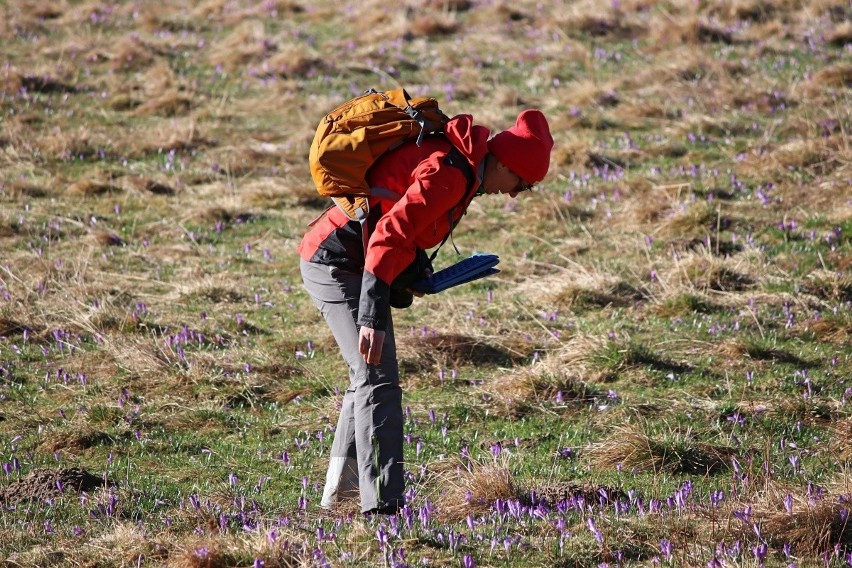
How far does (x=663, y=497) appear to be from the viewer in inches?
219

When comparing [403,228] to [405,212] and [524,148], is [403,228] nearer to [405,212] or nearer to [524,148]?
[405,212]

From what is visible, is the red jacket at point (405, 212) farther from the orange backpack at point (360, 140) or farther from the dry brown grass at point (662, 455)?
the dry brown grass at point (662, 455)

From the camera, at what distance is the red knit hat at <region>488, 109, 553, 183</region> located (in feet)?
15.8

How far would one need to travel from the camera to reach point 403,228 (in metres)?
4.55

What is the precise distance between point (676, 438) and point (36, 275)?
569cm

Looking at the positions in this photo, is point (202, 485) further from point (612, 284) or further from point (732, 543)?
point (612, 284)

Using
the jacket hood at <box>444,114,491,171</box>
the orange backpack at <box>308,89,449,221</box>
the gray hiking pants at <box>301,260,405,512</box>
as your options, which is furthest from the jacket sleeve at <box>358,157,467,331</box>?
the gray hiking pants at <box>301,260,405,512</box>

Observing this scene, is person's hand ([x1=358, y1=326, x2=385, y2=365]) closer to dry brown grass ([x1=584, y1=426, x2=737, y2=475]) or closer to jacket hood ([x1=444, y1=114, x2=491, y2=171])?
jacket hood ([x1=444, y1=114, x2=491, y2=171])

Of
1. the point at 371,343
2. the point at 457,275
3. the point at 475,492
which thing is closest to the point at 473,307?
the point at 475,492

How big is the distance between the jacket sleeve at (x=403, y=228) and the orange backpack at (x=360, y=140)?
0.21m

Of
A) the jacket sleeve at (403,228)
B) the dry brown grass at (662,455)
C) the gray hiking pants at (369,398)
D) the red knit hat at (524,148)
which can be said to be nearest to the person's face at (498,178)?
the red knit hat at (524,148)

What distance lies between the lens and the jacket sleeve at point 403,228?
4.55 meters

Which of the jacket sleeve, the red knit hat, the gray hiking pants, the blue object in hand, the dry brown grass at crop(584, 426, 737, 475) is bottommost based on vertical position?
the dry brown grass at crop(584, 426, 737, 475)

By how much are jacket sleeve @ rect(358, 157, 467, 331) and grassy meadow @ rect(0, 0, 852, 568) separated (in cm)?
101
